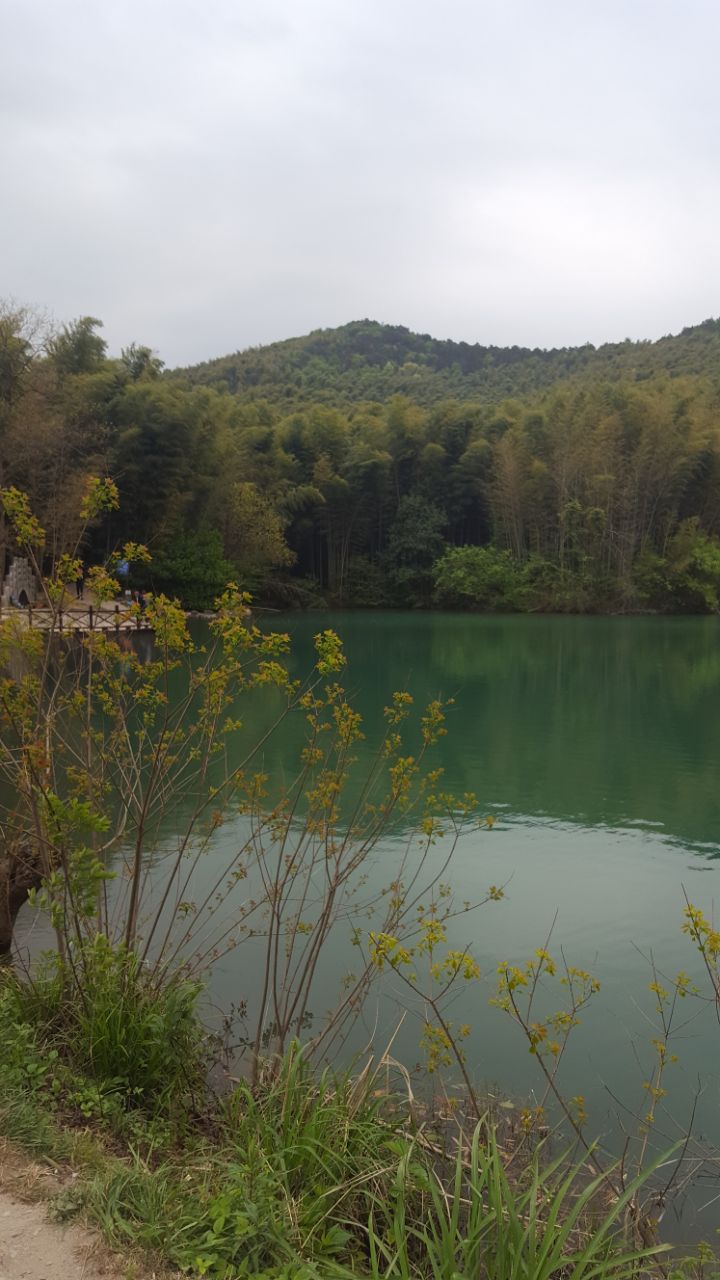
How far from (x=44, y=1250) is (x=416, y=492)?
3830 cm

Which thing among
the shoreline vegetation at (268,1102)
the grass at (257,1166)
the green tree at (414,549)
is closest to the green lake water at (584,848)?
the shoreline vegetation at (268,1102)

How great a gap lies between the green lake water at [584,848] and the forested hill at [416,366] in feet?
120

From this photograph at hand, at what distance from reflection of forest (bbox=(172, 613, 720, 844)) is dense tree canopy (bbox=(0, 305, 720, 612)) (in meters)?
7.03

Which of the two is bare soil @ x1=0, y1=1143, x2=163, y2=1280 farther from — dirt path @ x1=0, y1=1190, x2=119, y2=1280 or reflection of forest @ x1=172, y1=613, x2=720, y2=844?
reflection of forest @ x1=172, y1=613, x2=720, y2=844

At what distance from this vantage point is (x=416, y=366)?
233 ft

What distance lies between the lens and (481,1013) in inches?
169

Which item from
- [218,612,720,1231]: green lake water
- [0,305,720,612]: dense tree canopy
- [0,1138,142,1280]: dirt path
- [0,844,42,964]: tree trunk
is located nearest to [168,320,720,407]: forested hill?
[0,305,720,612]: dense tree canopy

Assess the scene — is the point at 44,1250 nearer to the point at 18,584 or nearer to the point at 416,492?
the point at 18,584

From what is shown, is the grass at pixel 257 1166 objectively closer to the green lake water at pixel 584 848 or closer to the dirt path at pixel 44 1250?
the dirt path at pixel 44 1250

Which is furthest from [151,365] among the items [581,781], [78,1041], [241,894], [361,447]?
[78,1041]

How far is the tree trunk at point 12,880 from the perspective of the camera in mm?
3869

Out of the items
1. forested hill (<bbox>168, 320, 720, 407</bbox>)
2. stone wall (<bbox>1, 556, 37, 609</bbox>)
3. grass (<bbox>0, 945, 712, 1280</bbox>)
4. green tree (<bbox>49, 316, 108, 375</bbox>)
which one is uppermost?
forested hill (<bbox>168, 320, 720, 407</bbox>)

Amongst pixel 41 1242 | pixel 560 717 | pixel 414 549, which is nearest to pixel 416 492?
pixel 414 549

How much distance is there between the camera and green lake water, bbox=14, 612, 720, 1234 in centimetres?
386
